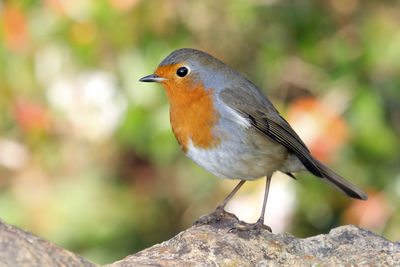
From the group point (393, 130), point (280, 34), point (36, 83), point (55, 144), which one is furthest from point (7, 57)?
point (393, 130)

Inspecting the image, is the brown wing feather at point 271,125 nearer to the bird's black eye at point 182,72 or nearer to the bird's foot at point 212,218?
the bird's black eye at point 182,72

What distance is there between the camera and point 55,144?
4988 millimetres

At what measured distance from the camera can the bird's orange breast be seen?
3520 mm

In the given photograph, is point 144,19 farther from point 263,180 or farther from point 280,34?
point 263,180

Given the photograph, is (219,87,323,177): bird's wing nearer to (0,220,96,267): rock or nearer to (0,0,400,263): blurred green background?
(0,0,400,263): blurred green background

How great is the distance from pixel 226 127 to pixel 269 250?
76 cm

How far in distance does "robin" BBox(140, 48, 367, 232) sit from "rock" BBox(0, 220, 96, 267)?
114 cm

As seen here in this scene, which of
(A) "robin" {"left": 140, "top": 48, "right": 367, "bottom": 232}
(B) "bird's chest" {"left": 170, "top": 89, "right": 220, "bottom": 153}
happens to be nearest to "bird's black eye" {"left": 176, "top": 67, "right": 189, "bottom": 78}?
(A) "robin" {"left": 140, "top": 48, "right": 367, "bottom": 232}

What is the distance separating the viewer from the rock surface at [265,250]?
2.85 meters

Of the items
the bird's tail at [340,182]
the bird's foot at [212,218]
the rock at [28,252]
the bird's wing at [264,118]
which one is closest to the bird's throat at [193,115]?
the bird's wing at [264,118]

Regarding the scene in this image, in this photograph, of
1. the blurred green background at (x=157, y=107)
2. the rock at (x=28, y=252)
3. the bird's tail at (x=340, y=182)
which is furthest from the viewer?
the blurred green background at (x=157, y=107)

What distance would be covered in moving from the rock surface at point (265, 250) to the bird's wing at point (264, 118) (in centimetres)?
65

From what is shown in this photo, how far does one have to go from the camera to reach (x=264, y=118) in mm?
3814

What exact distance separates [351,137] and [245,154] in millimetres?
1296
